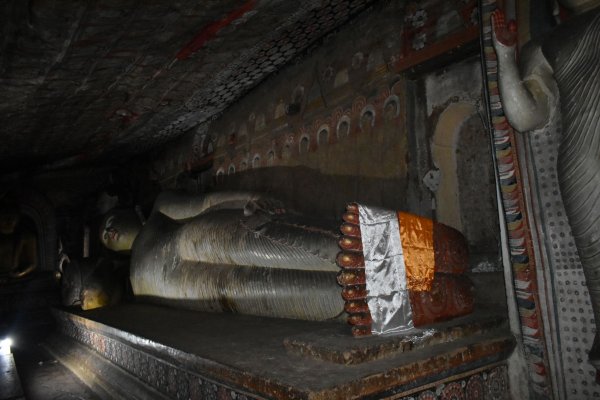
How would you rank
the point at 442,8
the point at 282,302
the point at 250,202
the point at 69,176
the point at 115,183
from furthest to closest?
the point at 69,176 → the point at 115,183 → the point at 250,202 → the point at 442,8 → the point at 282,302

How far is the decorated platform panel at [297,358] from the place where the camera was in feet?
4.19

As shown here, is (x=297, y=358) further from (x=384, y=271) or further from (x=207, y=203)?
(x=207, y=203)

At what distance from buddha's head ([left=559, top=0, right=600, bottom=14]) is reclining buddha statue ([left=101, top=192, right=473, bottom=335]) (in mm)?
909

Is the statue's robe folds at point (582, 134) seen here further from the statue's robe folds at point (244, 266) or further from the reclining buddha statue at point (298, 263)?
the statue's robe folds at point (244, 266)

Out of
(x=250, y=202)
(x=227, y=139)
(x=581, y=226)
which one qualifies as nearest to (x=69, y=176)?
(x=227, y=139)

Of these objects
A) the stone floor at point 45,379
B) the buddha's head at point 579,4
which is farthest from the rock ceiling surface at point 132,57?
the stone floor at point 45,379

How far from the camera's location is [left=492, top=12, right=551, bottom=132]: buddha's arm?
1638mm

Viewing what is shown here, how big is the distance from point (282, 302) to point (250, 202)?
2.25ft

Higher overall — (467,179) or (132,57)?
(132,57)

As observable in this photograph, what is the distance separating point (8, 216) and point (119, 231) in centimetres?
348

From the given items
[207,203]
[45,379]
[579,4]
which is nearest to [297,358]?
[579,4]

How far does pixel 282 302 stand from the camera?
2219mm

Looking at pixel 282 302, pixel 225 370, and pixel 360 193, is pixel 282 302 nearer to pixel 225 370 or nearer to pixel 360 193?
pixel 225 370

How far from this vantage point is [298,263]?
7.05 ft
